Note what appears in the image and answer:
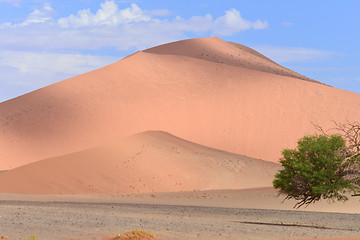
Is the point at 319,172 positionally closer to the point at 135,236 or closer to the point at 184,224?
the point at 184,224

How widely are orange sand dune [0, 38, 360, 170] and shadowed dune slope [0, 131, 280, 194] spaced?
1539 cm

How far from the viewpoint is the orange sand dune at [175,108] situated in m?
70.4

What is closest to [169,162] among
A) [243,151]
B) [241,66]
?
[243,151]

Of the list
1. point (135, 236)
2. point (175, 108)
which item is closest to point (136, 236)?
point (135, 236)

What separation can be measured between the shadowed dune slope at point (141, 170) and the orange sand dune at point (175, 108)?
1539cm

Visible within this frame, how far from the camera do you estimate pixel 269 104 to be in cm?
8094

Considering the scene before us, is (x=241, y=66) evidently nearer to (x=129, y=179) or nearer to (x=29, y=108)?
(x=29, y=108)

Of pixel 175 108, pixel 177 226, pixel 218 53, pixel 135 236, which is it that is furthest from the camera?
pixel 218 53

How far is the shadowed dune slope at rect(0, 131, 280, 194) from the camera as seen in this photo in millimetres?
46625

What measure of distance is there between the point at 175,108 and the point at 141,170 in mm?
28497

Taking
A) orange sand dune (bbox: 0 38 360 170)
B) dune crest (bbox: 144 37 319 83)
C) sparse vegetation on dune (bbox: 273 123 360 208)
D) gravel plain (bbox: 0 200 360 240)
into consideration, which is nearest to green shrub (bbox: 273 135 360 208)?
sparse vegetation on dune (bbox: 273 123 360 208)

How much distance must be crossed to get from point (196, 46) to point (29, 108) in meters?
32.8

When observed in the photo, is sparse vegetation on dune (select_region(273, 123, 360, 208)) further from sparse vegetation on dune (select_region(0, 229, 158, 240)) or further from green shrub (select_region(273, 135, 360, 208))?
sparse vegetation on dune (select_region(0, 229, 158, 240))

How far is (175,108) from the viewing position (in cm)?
7781
